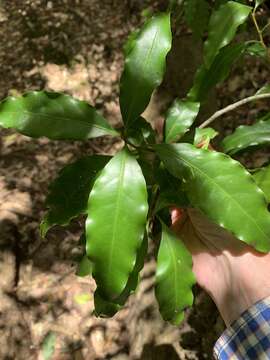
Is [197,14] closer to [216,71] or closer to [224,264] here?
[216,71]

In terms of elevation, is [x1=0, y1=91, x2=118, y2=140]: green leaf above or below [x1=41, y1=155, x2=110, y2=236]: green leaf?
above

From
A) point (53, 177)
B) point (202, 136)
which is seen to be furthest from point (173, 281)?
point (53, 177)

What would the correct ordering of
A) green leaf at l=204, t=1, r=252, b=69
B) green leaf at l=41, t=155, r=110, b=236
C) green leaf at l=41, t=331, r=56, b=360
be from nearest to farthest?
green leaf at l=41, t=155, r=110, b=236 → green leaf at l=204, t=1, r=252, b=69 → green leaf at l=41, t=331, r=56, b=360

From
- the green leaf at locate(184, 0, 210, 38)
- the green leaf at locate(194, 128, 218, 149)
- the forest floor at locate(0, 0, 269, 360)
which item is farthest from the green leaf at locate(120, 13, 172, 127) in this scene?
the forest floor at locate(0, 0, 269, 360)

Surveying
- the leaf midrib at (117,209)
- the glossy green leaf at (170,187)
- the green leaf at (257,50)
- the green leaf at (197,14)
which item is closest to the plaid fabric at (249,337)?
the glossy green leaf at (170,187)

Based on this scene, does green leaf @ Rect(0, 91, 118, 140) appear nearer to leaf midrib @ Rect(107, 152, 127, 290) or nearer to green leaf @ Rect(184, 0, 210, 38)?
leaf midrib @ Rect(107, 152, 127, 290)

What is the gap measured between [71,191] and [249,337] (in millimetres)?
634

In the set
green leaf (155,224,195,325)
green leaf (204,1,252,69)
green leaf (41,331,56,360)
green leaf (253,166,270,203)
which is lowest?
green leaf (41,331,56,360)

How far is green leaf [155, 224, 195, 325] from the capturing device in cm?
130

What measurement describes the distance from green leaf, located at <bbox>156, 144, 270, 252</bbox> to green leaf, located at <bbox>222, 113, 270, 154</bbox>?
1.19 feet

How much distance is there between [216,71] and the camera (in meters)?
1.44

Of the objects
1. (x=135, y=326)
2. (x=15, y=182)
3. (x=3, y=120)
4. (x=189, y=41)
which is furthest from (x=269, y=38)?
(x=3, y=120)

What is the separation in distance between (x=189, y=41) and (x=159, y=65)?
214cm

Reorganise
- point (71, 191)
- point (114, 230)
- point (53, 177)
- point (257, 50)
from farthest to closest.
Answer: point (53, 177)
point (257, 50)
point (71, 191)
point (114, 230)
